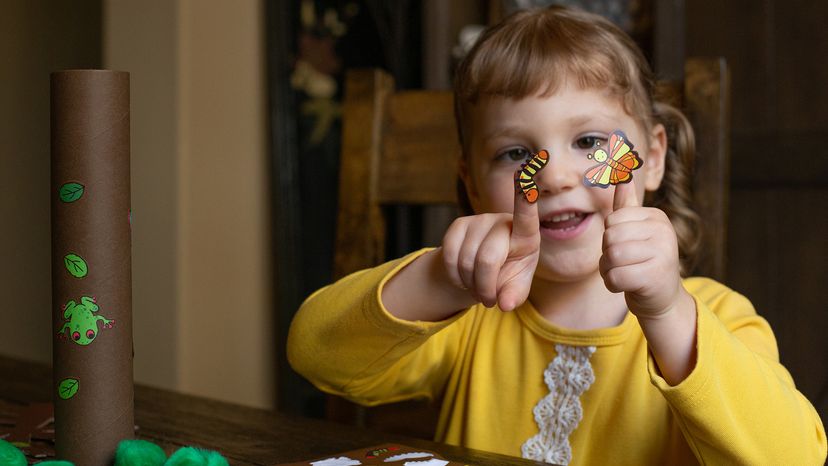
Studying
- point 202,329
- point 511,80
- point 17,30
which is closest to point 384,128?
point 511,80

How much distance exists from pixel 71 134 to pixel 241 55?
6.09 feet

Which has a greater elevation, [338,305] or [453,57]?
[453,57]

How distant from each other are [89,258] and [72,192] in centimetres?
5

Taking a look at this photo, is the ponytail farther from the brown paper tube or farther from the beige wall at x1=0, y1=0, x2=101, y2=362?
the beige wall at x1=0, y1=0, x2=101, y2=362

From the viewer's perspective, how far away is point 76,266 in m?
0.66

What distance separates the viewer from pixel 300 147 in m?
2.42

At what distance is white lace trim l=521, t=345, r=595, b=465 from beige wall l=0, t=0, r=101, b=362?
8.95 feet

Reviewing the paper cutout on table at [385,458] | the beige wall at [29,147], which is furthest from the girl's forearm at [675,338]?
the beige wall at [29,147]

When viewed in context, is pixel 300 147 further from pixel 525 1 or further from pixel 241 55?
pixel 525 1

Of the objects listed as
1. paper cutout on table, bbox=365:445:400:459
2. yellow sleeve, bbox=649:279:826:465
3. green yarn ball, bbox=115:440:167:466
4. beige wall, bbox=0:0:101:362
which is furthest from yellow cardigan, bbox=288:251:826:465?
beige wall, bbox=0:0:101:362

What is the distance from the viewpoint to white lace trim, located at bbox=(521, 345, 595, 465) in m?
1.00

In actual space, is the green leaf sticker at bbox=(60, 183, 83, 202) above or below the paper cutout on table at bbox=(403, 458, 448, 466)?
above

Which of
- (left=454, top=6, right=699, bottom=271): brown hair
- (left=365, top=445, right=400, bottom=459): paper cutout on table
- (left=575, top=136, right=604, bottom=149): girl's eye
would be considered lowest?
(left=365, top=445, right=400, bottom=459): paper cutout on table

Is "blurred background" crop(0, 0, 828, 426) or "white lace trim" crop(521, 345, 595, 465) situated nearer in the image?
"white lace trim" crop(521, 345, 595, 465)
